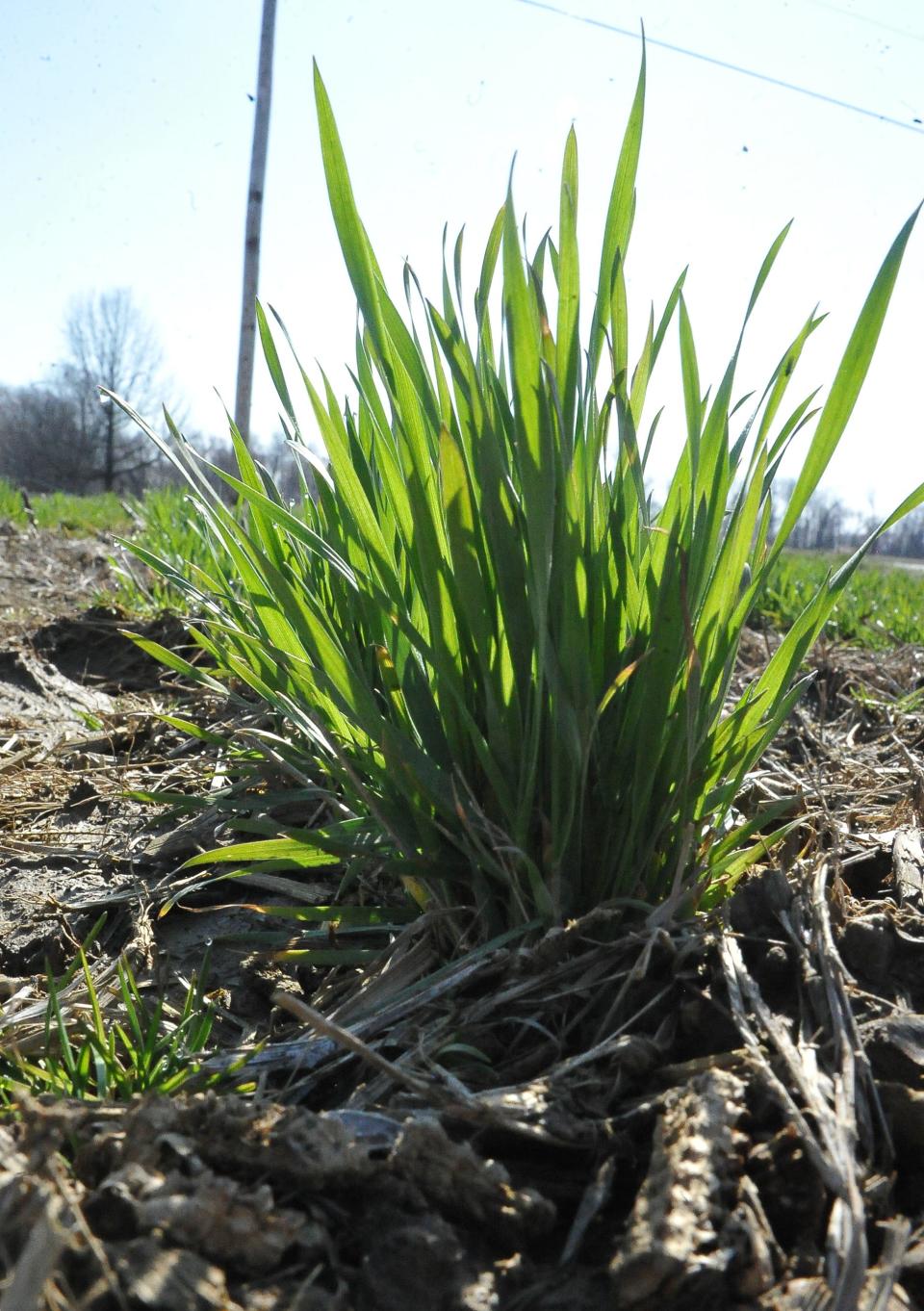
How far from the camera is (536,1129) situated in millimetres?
687

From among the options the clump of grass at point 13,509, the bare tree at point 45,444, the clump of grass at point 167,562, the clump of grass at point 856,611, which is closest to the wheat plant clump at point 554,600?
the clump of grass at point 167,562

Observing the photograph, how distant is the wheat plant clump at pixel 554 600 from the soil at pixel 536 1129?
3.4 inches

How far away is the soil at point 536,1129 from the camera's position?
565mm

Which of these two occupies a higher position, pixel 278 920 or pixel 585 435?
pixel 585 435

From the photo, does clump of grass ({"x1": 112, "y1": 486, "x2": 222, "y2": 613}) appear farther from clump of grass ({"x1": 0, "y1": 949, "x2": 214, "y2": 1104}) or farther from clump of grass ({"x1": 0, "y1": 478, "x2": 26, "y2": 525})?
clump of grass ({"x1": 0, "y1": 478, "x2": 26, "y2": 525})

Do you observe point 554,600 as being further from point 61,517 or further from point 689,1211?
point 61,517

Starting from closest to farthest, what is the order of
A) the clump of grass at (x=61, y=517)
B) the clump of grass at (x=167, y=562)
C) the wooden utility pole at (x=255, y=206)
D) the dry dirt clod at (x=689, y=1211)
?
the dry dirt clod at (x=689, y=1211), the clump of grass at (x=167, y=562), the clump of grass at (x=61, y=517), the wooden utility pole at (x=255, y=206)

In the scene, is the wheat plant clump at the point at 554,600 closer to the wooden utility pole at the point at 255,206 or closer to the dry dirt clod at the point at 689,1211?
the dry dirt clod at the point at 689,1211

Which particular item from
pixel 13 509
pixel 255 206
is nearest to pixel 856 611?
pixel 13 509

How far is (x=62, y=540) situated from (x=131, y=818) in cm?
623

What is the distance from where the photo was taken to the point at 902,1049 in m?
0.76

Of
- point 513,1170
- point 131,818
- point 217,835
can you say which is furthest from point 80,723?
point 513,1170

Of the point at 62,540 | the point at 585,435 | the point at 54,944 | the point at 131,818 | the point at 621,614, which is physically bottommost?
the point at 54,944

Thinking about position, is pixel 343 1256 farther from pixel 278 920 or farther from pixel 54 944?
pixel 54 944
